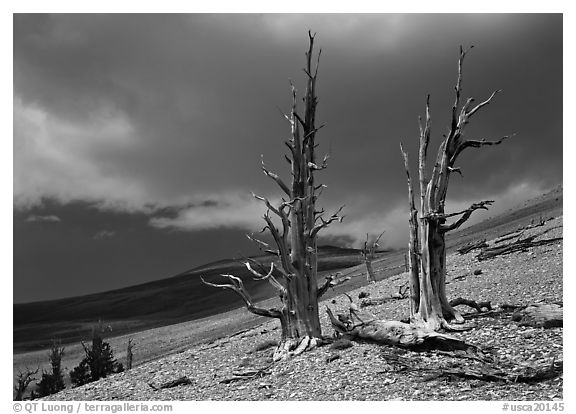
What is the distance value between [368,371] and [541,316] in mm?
6111

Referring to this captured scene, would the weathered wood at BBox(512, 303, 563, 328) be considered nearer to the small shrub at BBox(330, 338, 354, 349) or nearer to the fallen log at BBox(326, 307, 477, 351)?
the fallen log at BBox(326, 307, 477, 351)

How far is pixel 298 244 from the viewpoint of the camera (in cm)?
1945

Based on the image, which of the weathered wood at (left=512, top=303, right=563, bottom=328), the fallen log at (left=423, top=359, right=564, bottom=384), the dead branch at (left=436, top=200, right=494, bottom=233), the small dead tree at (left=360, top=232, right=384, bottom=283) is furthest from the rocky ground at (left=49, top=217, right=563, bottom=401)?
the small dead tree at (left=360, top=232, right=384, bottom=283)

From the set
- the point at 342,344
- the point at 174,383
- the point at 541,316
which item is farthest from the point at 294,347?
the point at 541,316

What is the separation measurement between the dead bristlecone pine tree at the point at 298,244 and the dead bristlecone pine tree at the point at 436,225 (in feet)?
10.2

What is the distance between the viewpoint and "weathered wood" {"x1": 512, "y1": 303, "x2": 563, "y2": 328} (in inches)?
642

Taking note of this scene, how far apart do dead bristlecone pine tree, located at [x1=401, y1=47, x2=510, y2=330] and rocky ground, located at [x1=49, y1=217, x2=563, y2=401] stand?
4.81 feet

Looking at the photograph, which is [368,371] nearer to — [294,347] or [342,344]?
[342,344]

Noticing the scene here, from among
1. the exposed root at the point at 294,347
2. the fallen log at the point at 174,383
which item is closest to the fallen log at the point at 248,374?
the exposed root at the point at 294,347

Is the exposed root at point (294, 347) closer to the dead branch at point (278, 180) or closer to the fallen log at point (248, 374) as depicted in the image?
the fallen log at point (248, 374)

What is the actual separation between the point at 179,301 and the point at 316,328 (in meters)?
118

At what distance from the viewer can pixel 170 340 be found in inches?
2074

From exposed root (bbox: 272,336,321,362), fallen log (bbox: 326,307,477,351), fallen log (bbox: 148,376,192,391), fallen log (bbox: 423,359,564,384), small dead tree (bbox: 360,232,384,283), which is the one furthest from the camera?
small dead tree (bbox: 360,232,384,283)
